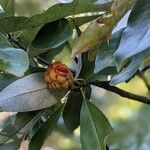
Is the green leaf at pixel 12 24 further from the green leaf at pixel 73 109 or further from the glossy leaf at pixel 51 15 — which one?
the green leaf at pixel 73 109

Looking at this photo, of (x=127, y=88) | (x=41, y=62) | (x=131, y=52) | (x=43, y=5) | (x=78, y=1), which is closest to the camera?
(x=131, y=52)

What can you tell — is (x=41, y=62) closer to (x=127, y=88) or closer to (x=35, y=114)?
(x=35, y=114)

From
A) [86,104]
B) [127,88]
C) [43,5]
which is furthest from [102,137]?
[43,5]

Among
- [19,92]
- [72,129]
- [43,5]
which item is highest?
[19,92]

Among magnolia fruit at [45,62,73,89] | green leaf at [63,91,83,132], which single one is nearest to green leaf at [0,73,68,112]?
magnolia fruit at [45,62,73,89]

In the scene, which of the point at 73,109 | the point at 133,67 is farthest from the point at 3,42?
the point at 73,109

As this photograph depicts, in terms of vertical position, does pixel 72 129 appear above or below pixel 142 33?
below

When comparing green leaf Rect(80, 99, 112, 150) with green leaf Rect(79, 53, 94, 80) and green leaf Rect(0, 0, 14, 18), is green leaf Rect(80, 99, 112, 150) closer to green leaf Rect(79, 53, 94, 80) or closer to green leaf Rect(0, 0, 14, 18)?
green leaf Rect(79, 53, 94, 80)
